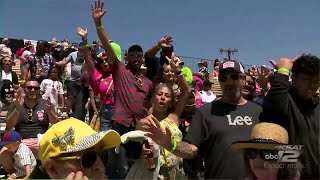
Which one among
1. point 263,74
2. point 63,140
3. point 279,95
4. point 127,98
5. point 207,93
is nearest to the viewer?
point 63,140

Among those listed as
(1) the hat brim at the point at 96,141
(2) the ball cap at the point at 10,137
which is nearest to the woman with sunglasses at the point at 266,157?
(1) the hat brim at the point at 96,141

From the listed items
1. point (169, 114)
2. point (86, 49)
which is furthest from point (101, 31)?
point (169, 114)

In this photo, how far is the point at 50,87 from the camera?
363 inches

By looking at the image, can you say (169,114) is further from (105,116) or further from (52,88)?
(52,88)

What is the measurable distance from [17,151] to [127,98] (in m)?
1.71

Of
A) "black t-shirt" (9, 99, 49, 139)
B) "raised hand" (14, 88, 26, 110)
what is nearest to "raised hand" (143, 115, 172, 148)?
"raised hand" (14, 88, 26, 110)

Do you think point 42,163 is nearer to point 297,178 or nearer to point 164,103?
point 297,178

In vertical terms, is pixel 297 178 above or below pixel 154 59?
below

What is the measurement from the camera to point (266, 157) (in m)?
2.10

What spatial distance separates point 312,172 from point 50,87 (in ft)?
24.0

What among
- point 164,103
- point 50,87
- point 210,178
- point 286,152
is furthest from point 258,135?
point 50,87

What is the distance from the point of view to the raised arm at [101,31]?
181 inches

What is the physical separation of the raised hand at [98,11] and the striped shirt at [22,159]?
5.68 feet

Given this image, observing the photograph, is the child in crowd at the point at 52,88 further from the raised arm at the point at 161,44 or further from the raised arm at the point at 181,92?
the raised arm at the point at 181,92
